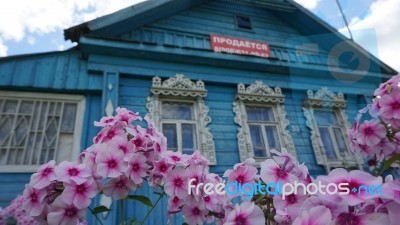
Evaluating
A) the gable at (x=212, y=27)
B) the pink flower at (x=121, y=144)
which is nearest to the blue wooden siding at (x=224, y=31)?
the gable at (x=212, y=27)

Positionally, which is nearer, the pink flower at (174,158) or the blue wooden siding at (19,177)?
the pink flower at (174,158)

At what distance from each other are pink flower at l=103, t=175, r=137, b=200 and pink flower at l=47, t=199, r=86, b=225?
0.53 feet

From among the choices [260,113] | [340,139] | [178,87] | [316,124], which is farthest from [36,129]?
[340,139]

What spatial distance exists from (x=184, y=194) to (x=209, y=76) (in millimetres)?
4101

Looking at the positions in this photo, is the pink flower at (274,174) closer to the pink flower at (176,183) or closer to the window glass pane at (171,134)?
the pink flower at (176,183)

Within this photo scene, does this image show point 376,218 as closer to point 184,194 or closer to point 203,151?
point 184,194

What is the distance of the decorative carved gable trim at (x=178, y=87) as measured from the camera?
15.1ft

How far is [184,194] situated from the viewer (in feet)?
3.79

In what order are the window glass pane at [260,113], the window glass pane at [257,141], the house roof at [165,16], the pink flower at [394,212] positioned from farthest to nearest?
1. the window glass pane at [260,113]
2. the window glass pane at [257,141]
3. the house roof at [165,16]
4. the pink flower at [394,212]

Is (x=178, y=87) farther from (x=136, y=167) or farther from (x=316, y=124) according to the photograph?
A: (x=136, y=167)

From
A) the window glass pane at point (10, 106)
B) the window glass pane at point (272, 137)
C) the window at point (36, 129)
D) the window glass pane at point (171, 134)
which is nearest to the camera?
the window at point (36, 129)

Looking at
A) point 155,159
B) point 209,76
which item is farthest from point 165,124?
point 155,159

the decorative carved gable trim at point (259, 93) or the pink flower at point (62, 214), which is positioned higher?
the decorative carved gable trim at point (259, 93)

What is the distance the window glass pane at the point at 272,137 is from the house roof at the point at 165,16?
352cm
